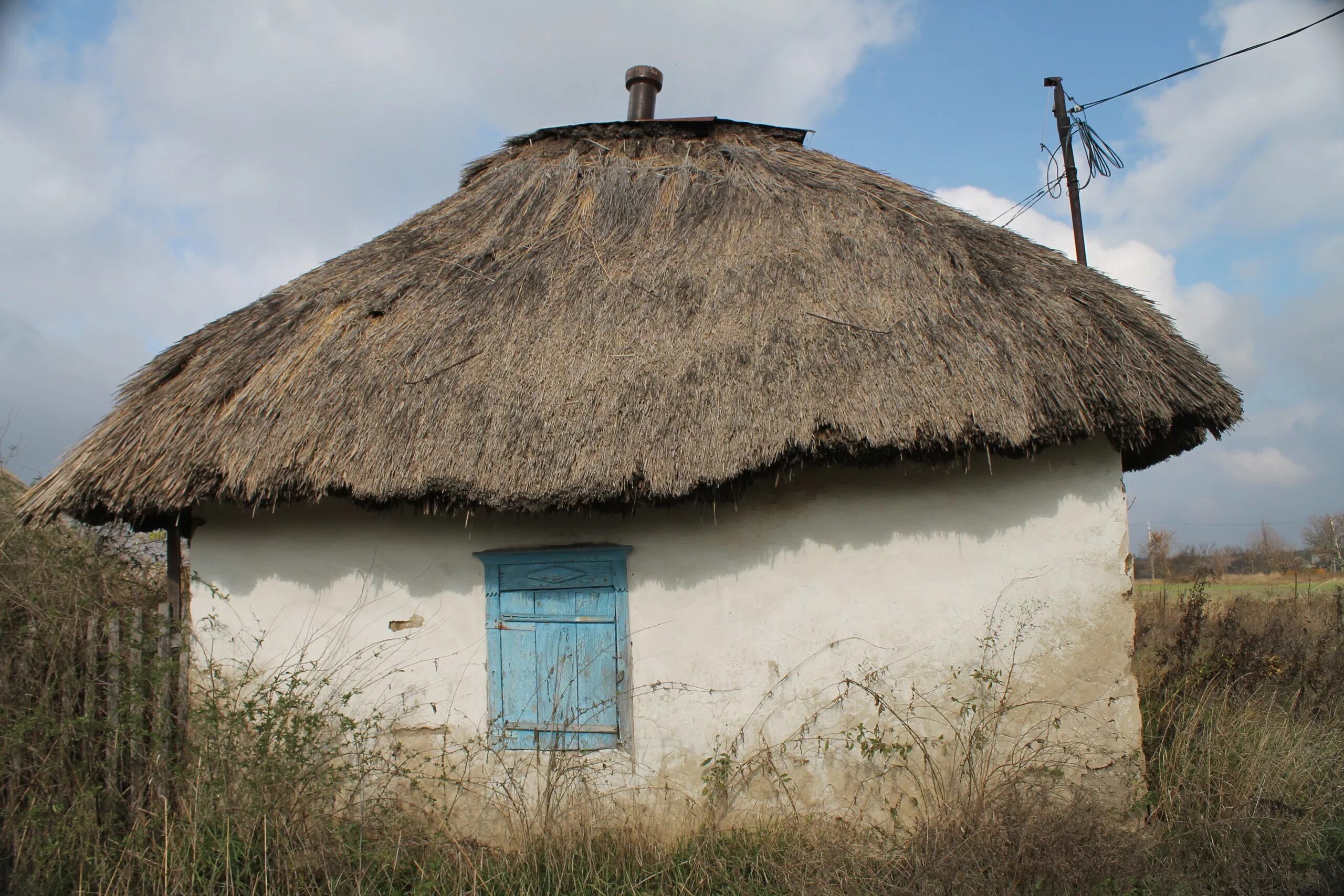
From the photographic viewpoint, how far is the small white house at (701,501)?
11.5ft

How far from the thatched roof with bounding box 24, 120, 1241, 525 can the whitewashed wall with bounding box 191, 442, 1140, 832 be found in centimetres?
31

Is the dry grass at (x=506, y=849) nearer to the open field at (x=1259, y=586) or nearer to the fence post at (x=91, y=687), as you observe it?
the fence post at (x=91, y=687)

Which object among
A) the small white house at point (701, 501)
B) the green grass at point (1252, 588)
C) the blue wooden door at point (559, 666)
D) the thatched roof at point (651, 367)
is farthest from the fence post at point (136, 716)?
the green grass at point (1252, 588)

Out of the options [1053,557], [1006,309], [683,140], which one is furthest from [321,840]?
[683,140]

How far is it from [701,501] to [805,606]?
74 centimetres

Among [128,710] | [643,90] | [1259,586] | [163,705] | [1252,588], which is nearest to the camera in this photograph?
[128,710]

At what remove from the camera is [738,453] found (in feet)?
→ 11.2

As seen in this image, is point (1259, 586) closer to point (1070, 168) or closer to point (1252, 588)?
point (1252, 588)

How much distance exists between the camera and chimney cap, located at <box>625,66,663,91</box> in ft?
21.5

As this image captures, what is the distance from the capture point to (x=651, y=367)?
381cm

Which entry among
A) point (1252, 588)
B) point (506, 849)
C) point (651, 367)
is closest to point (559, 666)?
point (506, 849)

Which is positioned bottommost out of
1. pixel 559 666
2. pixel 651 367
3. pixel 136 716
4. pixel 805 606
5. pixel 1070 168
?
pixel 136 716

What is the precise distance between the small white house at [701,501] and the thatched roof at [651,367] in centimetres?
A: 2

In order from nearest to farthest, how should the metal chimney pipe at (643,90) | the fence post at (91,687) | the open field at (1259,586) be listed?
the fence post at (91,687)
the metal chimney pipe at (643,90)
the open field at (1259,586)
